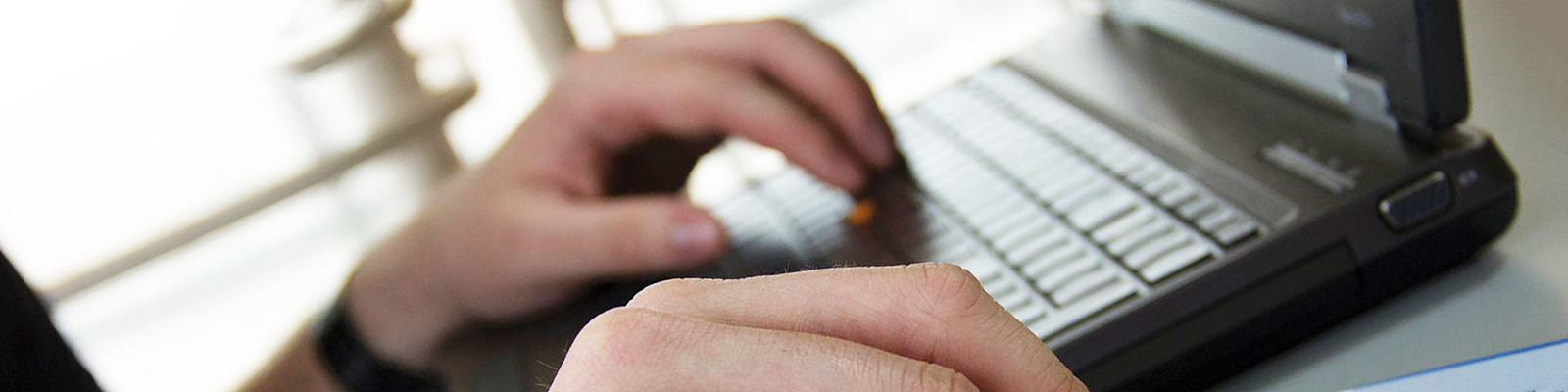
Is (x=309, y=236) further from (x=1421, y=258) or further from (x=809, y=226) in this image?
(x=1421, y=258)

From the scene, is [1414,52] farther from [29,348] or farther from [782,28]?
[29,348]

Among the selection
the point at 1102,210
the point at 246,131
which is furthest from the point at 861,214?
the point at 246,131

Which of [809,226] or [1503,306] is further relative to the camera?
[809,226]

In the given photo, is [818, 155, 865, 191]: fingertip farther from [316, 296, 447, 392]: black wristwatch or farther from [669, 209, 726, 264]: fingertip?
[316, 296, 447, 392]: black wristwatch

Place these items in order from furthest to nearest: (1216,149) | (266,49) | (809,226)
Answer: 1. (266,49)
2. (809,226)
3. (1216,149)

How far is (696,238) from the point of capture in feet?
1.52

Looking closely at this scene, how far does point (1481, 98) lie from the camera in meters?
0.41

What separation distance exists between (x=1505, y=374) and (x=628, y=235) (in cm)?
39

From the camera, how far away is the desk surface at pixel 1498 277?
11.0 inches

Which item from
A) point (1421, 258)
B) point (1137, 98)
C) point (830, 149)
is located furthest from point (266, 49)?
point (1421, 258)

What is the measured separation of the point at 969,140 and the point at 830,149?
0.07 meters

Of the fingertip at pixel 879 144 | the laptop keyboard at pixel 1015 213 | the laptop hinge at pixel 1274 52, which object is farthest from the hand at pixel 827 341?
the fingertip at pixel 879 144

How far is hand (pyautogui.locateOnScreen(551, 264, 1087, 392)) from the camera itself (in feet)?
0.59

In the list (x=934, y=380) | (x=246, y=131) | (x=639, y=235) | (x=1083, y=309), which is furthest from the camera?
(x=246, y=131)
